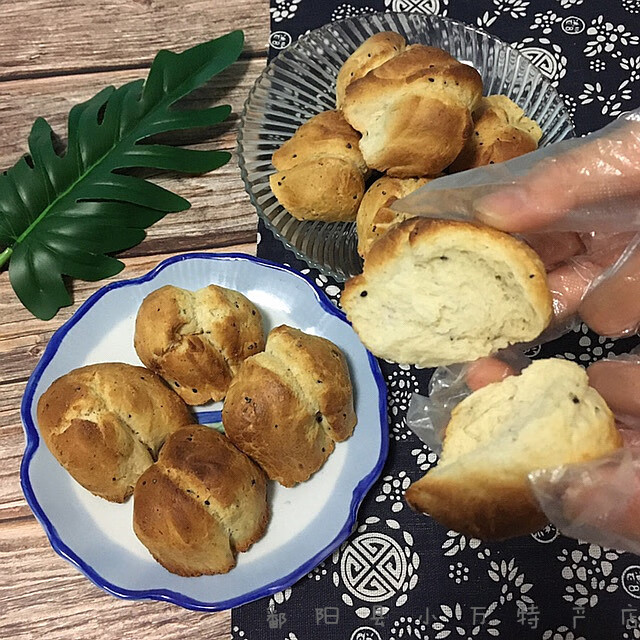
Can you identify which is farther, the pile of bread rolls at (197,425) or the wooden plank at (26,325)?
the wooden plank at (26,325)

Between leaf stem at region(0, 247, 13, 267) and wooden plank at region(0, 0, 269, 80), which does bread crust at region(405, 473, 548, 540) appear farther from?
wooden plank at region(0, 0, 269, 80)

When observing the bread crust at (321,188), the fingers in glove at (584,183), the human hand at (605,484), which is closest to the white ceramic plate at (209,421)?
the bread crust at (321,188)

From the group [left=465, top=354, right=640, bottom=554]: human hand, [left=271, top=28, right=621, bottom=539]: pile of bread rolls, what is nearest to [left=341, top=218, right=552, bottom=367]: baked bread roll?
[left=271, top=28, right=621, bottom=539]: pile of bread rolls

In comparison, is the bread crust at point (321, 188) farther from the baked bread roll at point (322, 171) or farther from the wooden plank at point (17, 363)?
the wooden plank at point (17, 363)

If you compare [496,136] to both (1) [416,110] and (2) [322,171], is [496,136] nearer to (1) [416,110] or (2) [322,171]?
(1) [416,110]

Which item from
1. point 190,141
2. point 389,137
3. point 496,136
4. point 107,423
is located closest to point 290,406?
point 107,423

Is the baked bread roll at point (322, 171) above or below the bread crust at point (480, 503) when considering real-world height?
above
